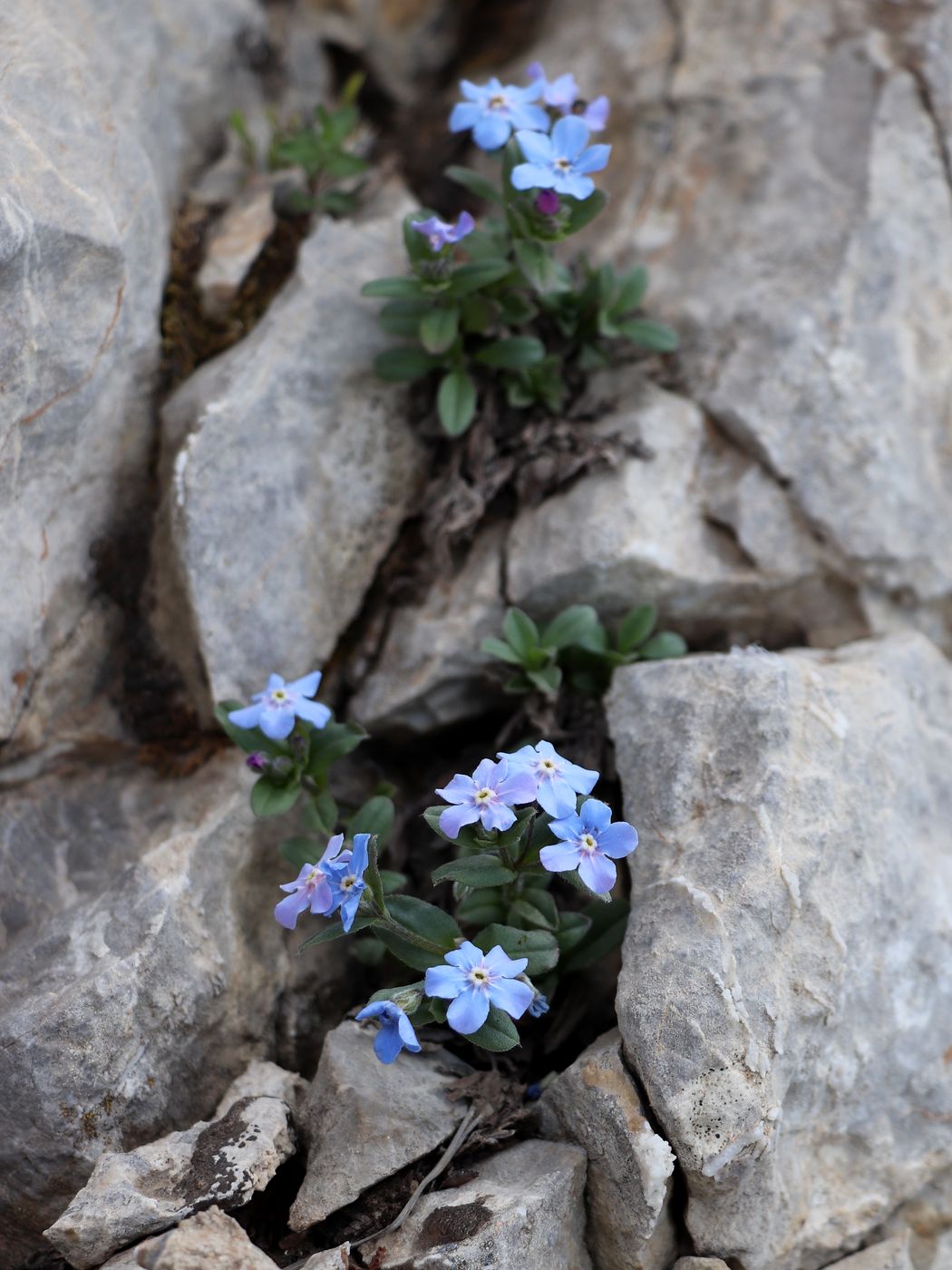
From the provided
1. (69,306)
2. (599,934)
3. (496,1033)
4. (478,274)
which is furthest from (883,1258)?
(69,306)

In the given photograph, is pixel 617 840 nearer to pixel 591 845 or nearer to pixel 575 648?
pixel 591 845

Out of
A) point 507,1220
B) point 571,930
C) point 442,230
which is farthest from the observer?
point 442,230

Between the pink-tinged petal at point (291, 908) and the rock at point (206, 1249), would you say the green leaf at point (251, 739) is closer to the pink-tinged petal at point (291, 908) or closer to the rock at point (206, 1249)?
the pink-tinged petal at point (291, 908)

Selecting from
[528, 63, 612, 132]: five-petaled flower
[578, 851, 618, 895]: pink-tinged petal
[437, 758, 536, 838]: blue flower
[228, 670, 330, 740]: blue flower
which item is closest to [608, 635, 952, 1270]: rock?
[578, 851, 618, 895]: pink-tinged petal

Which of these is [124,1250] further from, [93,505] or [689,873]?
[93,505]

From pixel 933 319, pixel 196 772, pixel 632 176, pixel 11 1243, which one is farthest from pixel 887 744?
pixel 11 1243

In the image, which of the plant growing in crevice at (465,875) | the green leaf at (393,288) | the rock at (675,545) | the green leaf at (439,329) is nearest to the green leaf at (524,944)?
the plant growing in crevice at (465,875)
